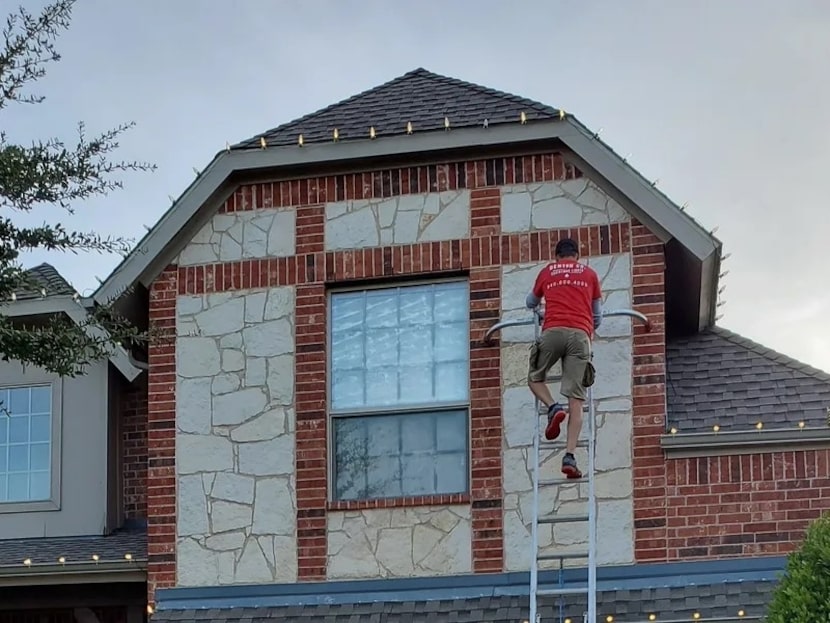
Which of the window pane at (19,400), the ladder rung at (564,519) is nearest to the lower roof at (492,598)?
the ladder rung at (564,519)

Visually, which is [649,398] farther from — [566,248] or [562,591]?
[562,591]

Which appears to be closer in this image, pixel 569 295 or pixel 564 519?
pixel 564 519

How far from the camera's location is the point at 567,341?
11.2m

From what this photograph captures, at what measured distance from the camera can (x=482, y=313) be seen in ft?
40.0

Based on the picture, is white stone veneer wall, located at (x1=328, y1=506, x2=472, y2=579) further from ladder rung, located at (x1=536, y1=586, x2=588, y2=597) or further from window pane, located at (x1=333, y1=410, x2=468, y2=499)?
ladder rung, located at (x1=536, y1=586, x2=588, y2=597)

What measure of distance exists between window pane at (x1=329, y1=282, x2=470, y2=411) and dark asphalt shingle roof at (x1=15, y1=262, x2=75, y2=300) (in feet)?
9.56

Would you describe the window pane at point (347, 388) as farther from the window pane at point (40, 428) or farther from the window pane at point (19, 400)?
the window pane at point (19, 400)

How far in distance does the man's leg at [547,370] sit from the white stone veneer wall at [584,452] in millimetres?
451

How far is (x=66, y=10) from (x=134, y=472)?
460cm

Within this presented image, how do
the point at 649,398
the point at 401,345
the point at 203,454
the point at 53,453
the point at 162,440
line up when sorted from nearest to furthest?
the point at 649,398
the point at 401,345
the point at 203,454
the point at 162,440
the point at 53,453

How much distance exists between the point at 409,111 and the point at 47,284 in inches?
171

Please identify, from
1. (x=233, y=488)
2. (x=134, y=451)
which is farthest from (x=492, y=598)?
(x=134, y=451)

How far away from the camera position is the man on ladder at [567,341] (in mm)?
11164

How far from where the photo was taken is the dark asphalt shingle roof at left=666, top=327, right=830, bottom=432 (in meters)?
11.7
